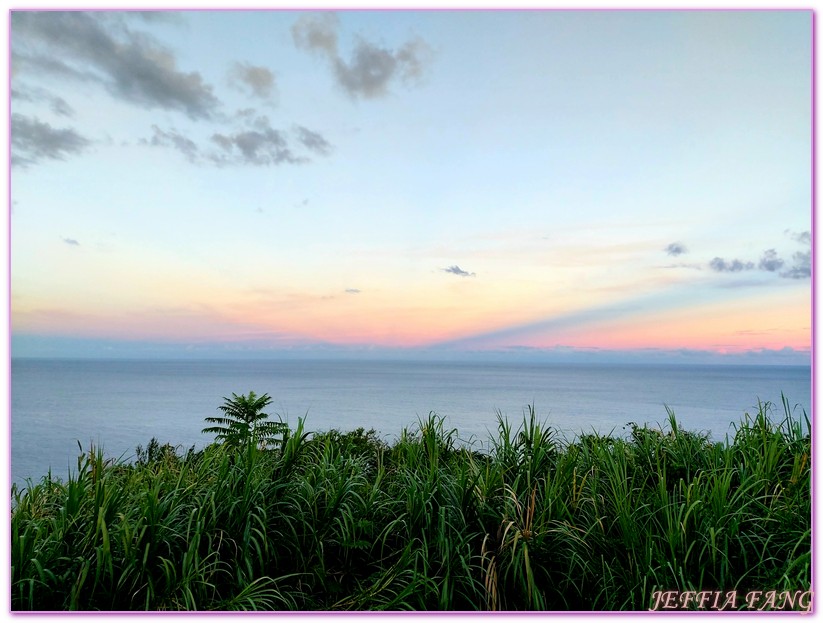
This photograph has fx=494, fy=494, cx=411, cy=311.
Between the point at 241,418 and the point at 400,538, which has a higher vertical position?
the point at 241,418

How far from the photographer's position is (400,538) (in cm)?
295

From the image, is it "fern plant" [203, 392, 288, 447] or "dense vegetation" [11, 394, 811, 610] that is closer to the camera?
"dense vegetation" [11, 394, 811, 610]

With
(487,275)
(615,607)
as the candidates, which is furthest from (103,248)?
(615,607)

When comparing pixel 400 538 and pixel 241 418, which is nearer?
pixel 400 538

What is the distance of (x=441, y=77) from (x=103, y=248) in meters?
3.75

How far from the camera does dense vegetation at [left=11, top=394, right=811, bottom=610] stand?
256 centimetres

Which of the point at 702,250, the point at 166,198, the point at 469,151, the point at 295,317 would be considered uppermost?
the point at 469,151

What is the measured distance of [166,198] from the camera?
5340 millimetres

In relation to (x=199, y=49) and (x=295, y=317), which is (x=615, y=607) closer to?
(x=199, y=49)

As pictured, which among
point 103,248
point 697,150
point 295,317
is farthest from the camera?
point 295,317

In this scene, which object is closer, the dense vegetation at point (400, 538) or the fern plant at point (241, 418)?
the dense vegetation at point (400, 538)

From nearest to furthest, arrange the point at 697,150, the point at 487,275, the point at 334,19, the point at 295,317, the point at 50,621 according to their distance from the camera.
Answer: the point at 50,621
the point at 334,19
the point at 697,150
the point at 487,275
the point at 295,317

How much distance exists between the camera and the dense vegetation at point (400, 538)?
8.41 feet

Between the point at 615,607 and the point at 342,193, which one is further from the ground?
the point at 342,193
